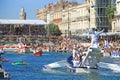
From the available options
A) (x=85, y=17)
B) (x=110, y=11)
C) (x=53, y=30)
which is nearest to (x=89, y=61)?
(x=110, y=11)

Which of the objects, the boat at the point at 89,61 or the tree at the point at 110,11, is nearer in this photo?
the boat at the point at 89,61

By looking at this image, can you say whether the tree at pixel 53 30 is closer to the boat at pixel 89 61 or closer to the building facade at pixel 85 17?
the building facade at pixel 85 17

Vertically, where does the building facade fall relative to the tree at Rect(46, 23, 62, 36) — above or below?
above

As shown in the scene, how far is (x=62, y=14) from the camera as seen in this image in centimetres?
19462

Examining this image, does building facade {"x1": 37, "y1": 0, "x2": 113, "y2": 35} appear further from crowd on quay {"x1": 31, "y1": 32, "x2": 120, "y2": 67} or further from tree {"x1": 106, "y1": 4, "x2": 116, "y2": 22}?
crowd on quay {"x1": 31, "y1": 32, "x2": 120, "y2": 67}

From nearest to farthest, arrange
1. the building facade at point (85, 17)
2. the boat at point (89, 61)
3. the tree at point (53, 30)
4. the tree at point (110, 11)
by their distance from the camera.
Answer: the boat at point (89, 61) → the tree at point (110, 11) → the building facade at point (85, 17) → the tree at point (53, 30)

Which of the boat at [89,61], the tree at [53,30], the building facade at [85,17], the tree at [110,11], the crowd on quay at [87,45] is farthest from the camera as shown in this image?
the tree at [53,30]

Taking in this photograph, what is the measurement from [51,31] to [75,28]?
10216mm

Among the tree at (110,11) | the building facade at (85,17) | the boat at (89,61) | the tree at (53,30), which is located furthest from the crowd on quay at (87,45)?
the tree at (53,30)

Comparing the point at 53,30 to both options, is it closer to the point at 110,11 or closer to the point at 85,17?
the point at 85,17

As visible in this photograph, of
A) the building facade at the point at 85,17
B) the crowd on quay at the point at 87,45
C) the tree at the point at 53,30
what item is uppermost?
the building facade at the point at 85,17

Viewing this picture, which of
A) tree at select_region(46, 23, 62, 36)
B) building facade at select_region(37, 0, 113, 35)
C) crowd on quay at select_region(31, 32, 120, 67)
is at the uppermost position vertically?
building facade at select_region(37, 0, 113, 35)

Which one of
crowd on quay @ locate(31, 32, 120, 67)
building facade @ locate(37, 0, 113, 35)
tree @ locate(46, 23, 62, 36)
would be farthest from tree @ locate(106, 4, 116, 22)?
tree @ locate(46, 23, 62, 36)

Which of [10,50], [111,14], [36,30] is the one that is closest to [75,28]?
[36,30]
